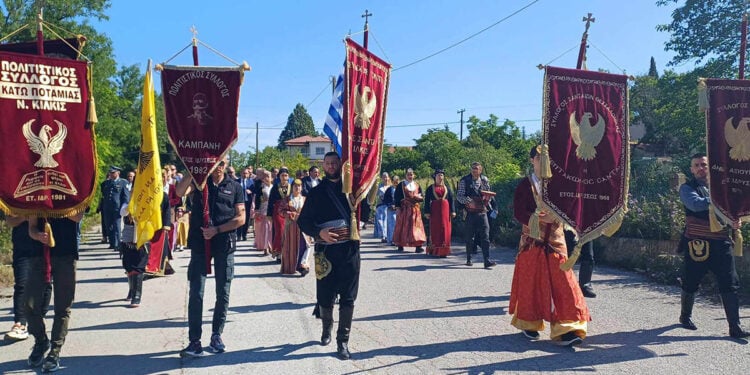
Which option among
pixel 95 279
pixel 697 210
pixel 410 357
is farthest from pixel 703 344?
pixel 95 279

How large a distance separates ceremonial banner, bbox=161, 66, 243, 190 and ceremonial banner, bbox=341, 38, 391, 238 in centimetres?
110

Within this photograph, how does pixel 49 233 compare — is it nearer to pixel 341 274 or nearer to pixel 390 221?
pixel 341 274

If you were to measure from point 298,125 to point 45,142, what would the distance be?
308ft

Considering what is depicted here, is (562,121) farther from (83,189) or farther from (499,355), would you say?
(83,189)

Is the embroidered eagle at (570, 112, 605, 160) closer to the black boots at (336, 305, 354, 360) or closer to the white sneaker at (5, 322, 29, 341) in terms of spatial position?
the black boots at (336, 305, 354, 360)

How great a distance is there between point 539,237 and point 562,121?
3.92 feet

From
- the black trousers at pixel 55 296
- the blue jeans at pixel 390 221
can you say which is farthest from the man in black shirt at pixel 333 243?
the blue jeans at pixel 390 221

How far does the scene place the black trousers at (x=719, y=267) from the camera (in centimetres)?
595

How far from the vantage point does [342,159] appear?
5406 mm

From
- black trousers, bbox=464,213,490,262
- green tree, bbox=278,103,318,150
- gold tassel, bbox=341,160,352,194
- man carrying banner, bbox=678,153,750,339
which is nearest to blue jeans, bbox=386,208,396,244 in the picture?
black trousers, bbox=464,213,490,262

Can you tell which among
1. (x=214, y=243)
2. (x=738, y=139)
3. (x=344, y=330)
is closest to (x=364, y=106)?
(x=214, y=243)

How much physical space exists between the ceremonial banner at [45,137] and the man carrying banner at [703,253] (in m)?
6.12

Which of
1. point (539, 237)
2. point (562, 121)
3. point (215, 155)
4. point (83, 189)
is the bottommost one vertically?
point (539, 237)

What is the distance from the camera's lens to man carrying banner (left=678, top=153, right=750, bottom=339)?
5.89 m
